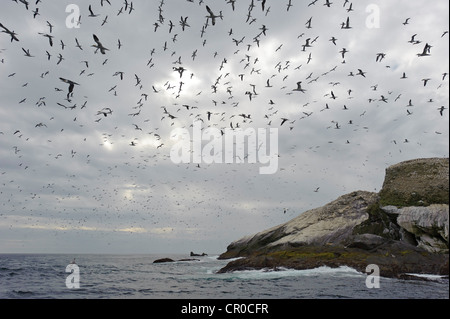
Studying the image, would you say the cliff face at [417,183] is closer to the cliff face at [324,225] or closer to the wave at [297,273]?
the cliff face at [324,225]

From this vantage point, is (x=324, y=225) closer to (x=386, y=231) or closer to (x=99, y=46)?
(x=386, y=231)

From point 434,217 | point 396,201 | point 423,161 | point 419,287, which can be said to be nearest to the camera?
point 419,287

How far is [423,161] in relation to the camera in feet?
176

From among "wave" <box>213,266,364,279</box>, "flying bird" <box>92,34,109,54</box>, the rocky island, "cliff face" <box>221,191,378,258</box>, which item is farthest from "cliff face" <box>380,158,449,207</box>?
"flying bird" <box>92,34,109,54</box>

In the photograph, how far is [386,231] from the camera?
49.3 meters

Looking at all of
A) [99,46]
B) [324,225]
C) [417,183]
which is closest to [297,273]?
[324,225]

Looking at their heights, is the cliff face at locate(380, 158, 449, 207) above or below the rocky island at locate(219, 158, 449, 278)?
above

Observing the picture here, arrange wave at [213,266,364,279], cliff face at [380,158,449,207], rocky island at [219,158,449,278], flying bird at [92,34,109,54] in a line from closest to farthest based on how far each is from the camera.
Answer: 1. flying bird at [92,34,109,54]
2. wave at [213,266,364,279]
3. rocky island at [219,158,449,278]
4. cliff face at [380,158,449,207]

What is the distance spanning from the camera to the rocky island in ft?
118

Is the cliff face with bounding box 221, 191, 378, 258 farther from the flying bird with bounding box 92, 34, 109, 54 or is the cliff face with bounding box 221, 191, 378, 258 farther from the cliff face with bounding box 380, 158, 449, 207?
the flying bird with bounding box 92, 34, 109, 54

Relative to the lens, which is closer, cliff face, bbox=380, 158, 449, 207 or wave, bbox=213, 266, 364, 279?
wave, bbox=213, 266, 364, 279

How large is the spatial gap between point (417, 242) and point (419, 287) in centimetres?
2030

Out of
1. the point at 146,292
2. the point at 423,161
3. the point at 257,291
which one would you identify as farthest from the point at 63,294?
the point at 423,161
